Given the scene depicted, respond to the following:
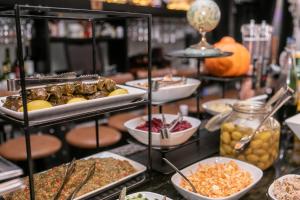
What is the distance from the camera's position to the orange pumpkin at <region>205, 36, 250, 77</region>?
151 cm

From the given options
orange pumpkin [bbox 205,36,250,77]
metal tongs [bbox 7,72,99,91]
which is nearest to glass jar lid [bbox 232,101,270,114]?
orange pumpkin [bbox 205,36,250,77]

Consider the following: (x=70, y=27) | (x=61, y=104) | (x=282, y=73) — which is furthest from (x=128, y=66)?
(x=61, y=104)

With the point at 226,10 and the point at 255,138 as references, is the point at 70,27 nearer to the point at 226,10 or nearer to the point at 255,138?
the point at 226,10

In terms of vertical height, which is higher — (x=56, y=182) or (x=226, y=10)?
(x=226, y=10)

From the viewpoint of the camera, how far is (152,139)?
3.80 feet

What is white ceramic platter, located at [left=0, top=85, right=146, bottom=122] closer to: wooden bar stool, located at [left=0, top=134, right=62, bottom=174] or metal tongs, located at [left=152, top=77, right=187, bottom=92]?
metal tongs, located at [left=152, top=77, right=187, bottom=92]

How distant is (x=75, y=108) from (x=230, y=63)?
2.98 feet

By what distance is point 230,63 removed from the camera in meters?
1.50

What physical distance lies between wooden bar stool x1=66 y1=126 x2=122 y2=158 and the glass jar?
1148mm

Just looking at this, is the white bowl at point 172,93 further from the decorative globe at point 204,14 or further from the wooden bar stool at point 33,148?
the wooden bar stool at point 33,148

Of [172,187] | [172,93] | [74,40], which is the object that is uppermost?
[74,40]

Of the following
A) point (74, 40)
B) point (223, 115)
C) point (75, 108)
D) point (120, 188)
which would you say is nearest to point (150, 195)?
point (120, 188)

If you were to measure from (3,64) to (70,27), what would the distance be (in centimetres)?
81

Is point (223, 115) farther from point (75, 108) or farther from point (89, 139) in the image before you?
point (89, 139)
